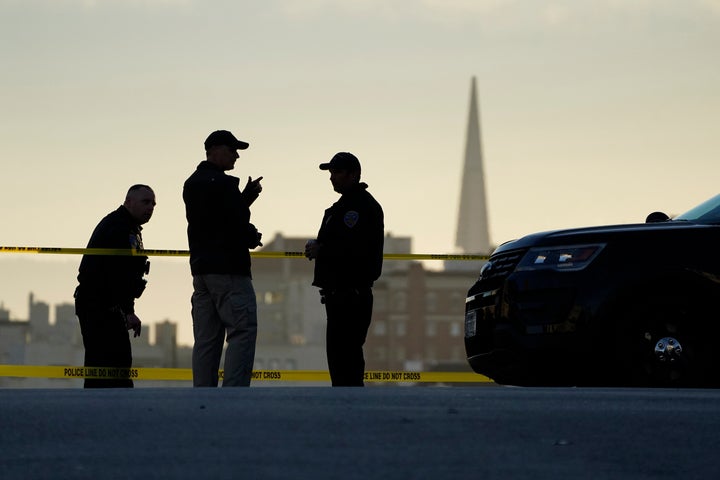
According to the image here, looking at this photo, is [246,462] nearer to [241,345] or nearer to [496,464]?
[496,464]

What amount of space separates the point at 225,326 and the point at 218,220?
70cm

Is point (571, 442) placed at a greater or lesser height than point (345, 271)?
lesser

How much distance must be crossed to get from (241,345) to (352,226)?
3.50 feet

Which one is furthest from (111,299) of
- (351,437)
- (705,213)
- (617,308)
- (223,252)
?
(351,437)

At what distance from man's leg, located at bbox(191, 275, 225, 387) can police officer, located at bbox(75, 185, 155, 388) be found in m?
0.68

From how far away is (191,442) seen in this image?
6.43 m

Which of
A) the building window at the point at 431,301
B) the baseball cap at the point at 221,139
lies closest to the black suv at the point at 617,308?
the baseball cap at the point at 221,139

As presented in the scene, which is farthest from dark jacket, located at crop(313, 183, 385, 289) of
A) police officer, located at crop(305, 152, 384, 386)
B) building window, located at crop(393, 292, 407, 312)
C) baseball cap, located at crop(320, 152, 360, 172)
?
building window, located at crop(393, 292, 407, 312)

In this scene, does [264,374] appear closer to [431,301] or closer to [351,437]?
[351,437]

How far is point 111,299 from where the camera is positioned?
38.0ft

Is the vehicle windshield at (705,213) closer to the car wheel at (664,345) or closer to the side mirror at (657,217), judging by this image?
the side mirror at (657,217)

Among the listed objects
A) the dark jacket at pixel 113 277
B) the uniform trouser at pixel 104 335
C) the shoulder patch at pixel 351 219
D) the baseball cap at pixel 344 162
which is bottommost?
the uniform trouser at pixel 104 335

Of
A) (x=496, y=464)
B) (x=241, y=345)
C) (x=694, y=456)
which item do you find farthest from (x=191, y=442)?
(x=241, y=345)

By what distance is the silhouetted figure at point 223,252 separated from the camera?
35.1 feet
